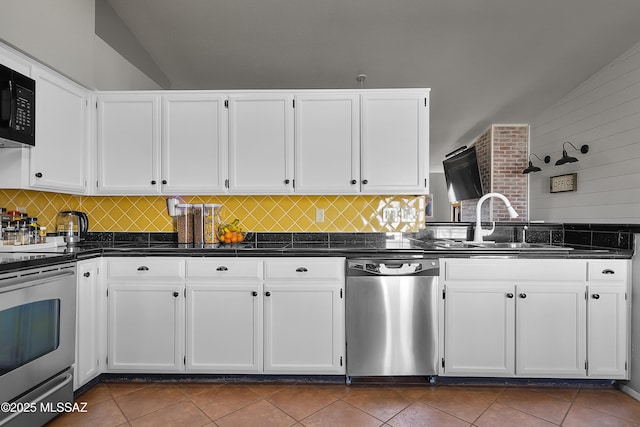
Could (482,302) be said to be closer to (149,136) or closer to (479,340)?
(479,340)

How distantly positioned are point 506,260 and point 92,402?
2776 millimetres

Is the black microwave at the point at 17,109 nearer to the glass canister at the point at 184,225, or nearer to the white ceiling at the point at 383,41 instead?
the glass canister at the point at 184,225

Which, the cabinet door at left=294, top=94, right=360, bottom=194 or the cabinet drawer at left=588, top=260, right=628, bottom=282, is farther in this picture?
the cabinet door at left=294, top=94, right=360, bottom=194

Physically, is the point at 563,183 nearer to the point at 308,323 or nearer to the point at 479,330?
the point at 479,330

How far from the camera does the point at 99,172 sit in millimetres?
2578

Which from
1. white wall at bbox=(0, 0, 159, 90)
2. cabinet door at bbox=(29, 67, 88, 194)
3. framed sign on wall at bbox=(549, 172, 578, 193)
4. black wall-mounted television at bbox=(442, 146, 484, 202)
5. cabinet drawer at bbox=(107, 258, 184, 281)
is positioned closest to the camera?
white wall at bbox=(0, 0, 159, 90)

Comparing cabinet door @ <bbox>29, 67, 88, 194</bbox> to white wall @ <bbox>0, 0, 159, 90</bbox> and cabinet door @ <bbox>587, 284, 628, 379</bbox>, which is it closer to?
white wall @ <bbox>0, 0, 159, 90</bbox>

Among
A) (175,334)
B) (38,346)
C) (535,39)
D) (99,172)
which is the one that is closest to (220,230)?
(175,334)

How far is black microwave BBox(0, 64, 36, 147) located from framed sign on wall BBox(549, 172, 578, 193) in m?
5.61

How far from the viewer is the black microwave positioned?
71.4 inches

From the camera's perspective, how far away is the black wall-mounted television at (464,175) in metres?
5.70

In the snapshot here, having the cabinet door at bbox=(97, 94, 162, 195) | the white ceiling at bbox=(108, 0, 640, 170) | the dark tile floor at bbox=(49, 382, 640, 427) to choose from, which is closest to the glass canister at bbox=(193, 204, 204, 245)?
the cabinet door at bbox=(97, 94, 162, 195)

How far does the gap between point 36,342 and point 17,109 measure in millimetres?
1310

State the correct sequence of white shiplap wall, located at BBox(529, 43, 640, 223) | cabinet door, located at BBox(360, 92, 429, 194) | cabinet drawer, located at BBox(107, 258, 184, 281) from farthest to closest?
white shiplap wall, located at BBox(529, 43, 640, 223) → cabinet door, located at BBox(360, 92, 429, 194) → cabinet drawer, located at BBox(107, 258, 184, 281)
